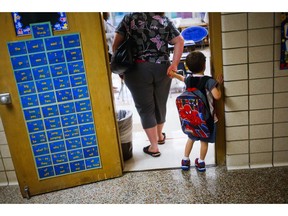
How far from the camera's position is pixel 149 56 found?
2.25 m

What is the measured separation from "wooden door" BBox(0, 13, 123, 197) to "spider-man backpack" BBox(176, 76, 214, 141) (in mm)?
565

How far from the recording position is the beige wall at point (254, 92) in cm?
185

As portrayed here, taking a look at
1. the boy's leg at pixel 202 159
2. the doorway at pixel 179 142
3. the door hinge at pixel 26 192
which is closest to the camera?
the doorway at pixel 179 142

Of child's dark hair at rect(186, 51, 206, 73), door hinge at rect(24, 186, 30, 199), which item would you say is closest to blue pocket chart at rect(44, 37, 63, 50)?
child's dark hair at rect(186, 51, 206, 73)

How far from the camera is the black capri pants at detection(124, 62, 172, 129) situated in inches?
89.1

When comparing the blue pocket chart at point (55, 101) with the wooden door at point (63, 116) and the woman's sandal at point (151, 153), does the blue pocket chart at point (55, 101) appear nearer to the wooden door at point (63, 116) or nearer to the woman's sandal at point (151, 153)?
the wooden door at point (63, 116)

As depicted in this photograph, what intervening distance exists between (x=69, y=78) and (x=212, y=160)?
54.9 inches

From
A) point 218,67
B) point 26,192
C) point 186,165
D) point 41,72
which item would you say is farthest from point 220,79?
point 26,192

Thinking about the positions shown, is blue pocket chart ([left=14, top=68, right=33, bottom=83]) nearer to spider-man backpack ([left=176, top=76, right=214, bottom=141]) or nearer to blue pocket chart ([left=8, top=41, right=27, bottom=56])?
blue pocket chart ([left=8, top=41, right=27, bottom=56])

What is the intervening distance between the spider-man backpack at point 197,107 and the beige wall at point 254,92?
0.53 ft

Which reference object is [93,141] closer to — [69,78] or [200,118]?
[69,78]

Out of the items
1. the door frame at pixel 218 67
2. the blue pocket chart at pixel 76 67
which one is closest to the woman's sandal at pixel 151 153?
the door frame at pixel 218 67
